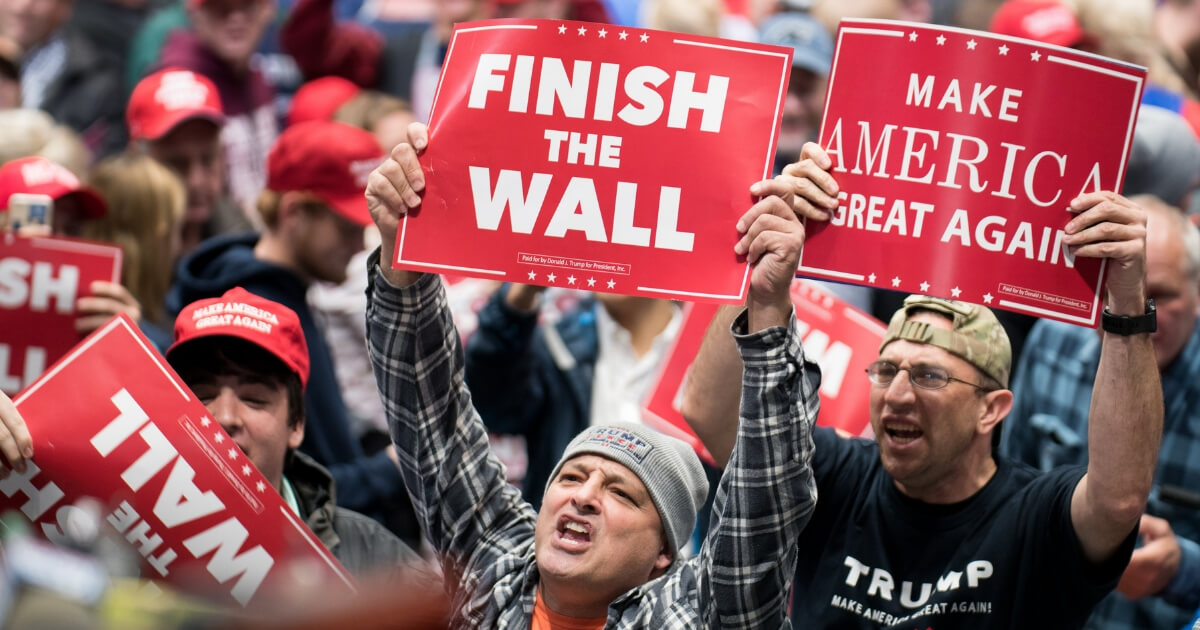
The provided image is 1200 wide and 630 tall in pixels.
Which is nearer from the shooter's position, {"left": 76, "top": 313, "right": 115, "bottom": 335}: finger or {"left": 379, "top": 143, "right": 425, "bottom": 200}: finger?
{"left": 379, "top": 143, "right": 425, "bottom": 200}: finger

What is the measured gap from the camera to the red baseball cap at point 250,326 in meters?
3.82

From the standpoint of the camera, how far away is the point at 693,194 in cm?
328

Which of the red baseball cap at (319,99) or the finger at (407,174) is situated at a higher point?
the finger at (407,174)

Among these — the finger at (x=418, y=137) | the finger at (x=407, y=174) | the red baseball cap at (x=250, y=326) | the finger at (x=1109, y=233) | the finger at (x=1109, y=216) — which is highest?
the finger at (x=1109, y=216)

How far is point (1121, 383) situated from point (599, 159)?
1.20m

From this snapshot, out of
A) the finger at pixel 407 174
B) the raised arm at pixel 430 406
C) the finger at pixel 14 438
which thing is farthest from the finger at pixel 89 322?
the finger at pixel 407 174

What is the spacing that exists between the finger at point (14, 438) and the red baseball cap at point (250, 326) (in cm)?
57

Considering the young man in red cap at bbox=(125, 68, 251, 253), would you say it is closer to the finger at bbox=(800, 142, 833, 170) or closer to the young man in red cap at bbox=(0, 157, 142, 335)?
Answer: the young man in red cap at bbox=(0, 157, 142, 335)

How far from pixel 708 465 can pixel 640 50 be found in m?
1.71

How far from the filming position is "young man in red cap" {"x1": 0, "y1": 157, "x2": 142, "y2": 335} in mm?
4312

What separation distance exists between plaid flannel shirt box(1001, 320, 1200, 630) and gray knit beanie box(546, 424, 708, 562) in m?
1.36

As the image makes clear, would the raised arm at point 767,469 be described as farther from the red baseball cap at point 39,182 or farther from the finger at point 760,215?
the red baseball cap at point 39,182

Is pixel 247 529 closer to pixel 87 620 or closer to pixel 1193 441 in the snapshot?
pixel 87 620

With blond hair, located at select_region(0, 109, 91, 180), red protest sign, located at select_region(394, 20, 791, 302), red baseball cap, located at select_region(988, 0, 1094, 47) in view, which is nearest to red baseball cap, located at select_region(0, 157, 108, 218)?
blond hair, located at select_region(0, 109, 91, 180)
